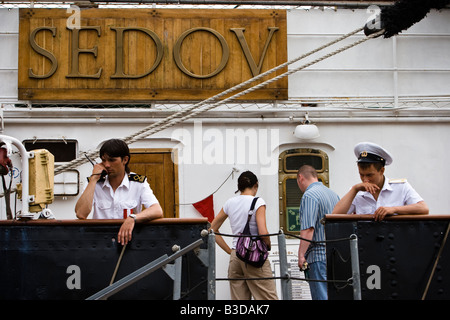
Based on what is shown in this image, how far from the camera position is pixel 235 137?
296 inches

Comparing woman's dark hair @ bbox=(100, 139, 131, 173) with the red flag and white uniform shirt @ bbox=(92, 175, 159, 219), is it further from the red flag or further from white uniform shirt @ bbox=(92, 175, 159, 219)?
the red flag

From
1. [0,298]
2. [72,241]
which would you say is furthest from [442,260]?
[0,298]

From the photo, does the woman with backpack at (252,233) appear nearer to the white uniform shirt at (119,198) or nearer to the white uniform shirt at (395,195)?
the white uniform shirt at (395,195)

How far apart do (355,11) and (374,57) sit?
2.06 ft

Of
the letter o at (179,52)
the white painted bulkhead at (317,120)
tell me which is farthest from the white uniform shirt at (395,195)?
the letter o at (179,52)

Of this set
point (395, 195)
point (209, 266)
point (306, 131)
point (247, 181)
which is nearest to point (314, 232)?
point (247, 181)

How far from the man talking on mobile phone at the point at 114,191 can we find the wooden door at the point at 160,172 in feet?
8.10

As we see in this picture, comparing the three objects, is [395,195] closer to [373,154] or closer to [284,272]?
[373,154]

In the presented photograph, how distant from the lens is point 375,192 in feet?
16.1

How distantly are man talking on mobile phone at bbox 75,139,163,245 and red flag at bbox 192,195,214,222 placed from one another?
248 centimetres

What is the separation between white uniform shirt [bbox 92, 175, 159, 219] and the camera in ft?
15.6

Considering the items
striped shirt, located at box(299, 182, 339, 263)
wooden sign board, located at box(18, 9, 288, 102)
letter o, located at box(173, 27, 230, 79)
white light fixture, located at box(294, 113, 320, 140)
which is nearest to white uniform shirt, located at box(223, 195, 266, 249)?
striped shirt, located at box(299, 182, 339, 263)

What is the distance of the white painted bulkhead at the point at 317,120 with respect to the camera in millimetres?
7422

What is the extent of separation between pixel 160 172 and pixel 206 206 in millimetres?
675
